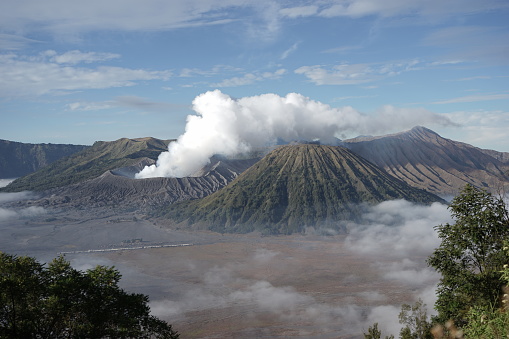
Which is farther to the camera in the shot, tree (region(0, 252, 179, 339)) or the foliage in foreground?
the foliage in foreground

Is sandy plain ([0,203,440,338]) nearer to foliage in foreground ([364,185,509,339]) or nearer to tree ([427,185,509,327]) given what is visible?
foliage in foreground ([364,185,509,339])

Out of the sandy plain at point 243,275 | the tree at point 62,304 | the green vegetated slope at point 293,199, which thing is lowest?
the sandy plain at point 243,275

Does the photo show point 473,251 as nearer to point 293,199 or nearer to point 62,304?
point 62,304

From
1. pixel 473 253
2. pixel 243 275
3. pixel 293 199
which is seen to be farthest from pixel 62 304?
pixel 293 199

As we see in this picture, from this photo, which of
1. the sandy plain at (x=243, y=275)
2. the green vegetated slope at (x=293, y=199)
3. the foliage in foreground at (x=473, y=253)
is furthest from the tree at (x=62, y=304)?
the green vegetated slope at (x=293, y=199)

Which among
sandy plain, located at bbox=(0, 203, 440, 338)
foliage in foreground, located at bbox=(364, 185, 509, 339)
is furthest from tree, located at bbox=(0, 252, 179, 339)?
sandy plain, located at bbox=(0, 203, 440, 338)

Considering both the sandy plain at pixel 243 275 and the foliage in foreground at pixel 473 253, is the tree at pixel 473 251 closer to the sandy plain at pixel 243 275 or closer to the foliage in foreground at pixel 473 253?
the foliage in foreground at pixel 473 253
